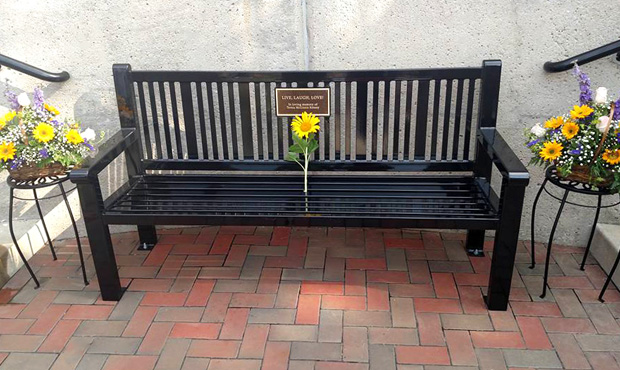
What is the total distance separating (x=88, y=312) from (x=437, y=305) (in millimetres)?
1773

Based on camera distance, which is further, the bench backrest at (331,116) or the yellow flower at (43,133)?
the bench backrest at (331,116)

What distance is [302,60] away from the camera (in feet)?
10.0

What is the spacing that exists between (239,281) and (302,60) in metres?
1.29

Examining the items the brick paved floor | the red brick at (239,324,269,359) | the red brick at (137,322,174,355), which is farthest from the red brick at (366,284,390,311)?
the red brick at (137,322,174,355)

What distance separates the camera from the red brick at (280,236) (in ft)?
10.8

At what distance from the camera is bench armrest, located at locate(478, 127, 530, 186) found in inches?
92.7

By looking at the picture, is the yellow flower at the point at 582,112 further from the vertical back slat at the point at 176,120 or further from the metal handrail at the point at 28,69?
the metal handrail at the point at 28,69

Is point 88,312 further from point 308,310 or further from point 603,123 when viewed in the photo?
point 603,123

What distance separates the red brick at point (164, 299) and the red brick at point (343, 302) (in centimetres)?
74

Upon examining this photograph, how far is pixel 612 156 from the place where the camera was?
240cm

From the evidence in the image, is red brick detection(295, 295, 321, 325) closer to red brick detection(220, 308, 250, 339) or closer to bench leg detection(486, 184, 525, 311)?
red brick detection(220, 308, 250, 339)

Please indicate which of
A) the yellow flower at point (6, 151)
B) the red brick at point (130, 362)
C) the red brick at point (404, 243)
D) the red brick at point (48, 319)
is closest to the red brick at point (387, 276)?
the red brick at point (404, 243)

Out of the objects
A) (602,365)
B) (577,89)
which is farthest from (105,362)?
(577,89)

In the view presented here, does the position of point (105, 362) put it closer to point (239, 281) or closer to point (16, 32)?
point (239, 281)
